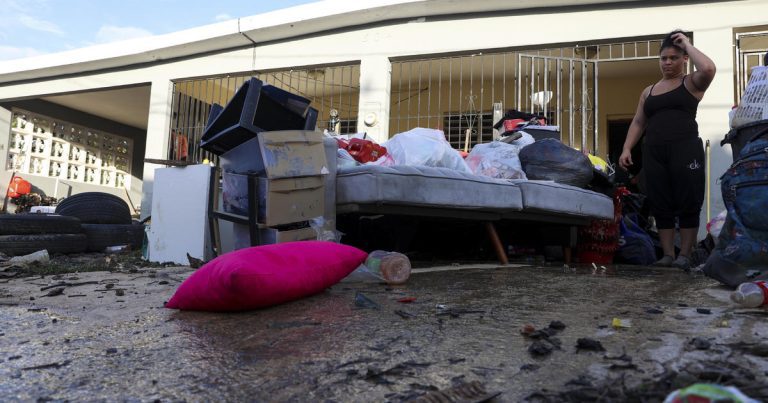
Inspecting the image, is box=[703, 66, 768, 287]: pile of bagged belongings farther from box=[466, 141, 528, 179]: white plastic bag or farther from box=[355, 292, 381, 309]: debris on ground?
box=[355, 292, 381, 309]: debris on ground

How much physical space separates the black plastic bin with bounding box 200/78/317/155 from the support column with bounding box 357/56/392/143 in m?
3.80

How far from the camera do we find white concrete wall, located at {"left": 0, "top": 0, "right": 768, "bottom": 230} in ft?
16.8

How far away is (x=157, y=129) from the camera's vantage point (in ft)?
26.3

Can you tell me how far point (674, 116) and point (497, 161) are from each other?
1.17 metres

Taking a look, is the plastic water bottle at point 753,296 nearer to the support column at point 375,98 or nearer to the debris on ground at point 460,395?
the debris on ground at point 460,395

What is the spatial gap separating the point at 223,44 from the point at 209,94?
1751 mm

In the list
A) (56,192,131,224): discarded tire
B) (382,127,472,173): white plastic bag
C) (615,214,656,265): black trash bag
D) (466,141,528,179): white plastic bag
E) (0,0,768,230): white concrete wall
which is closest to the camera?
(382,127,472,173): white plastic bag

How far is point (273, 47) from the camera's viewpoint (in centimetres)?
734

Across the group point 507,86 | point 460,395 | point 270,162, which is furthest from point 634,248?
point 507,86

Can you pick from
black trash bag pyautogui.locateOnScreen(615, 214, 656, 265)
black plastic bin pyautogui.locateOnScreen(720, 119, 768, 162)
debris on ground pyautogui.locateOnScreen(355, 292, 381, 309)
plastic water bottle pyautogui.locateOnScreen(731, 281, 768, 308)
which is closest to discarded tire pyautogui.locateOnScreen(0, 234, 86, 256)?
debris on ground pyautogui.locateOnScreen(355, 292, 381, 309)

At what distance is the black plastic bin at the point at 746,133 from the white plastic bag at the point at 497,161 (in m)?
1.21

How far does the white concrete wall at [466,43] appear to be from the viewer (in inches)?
201

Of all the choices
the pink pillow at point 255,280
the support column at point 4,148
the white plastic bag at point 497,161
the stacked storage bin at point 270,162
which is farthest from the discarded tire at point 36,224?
the support column at point 4,148

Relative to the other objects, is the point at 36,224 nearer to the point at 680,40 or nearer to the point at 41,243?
the point at 41,243
